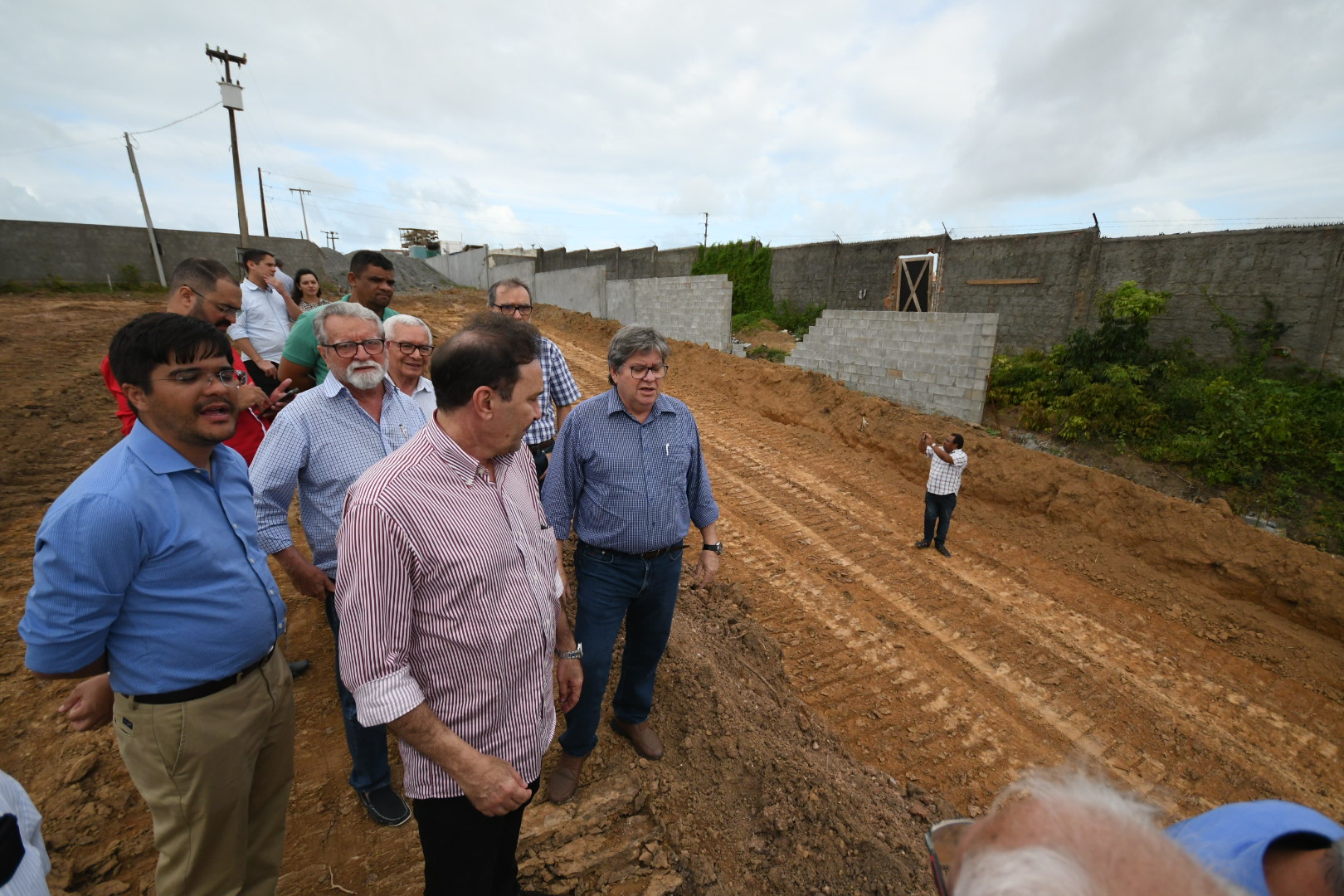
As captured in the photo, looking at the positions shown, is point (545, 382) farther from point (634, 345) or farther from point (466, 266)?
point (466, 266)

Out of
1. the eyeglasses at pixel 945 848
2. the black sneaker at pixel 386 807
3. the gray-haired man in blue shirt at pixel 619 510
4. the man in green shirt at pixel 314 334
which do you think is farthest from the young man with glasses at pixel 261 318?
the eyeglasses at pixel 945 848

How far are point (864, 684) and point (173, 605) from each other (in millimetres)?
3872

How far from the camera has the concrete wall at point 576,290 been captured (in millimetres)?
18234

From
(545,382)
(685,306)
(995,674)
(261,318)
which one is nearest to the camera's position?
(545,382)

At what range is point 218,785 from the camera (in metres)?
1.55

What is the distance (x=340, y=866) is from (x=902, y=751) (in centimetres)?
303

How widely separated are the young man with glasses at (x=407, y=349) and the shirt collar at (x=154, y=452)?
3.95 ft

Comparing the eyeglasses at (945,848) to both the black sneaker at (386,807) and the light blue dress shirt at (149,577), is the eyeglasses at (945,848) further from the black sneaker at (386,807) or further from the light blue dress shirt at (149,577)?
the black sneaker at (386,807)

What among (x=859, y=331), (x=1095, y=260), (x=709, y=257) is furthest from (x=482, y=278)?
(x=1095, y=260)

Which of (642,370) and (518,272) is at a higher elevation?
(518,272)

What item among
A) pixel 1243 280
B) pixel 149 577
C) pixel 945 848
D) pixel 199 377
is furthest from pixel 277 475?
pixel 1243 280

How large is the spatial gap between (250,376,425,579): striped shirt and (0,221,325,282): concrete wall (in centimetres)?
2051

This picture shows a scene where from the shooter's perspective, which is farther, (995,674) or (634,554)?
(995,674)

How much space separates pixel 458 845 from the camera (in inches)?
59.2
